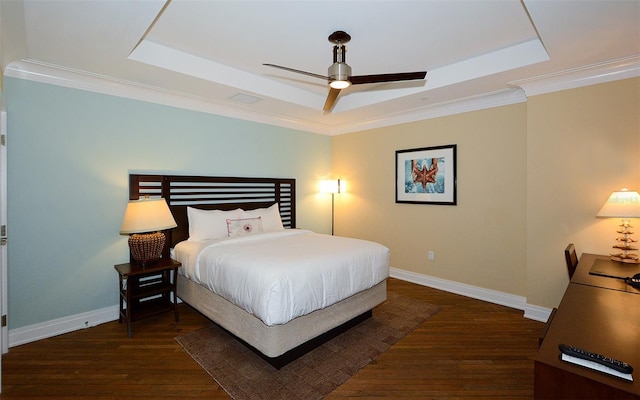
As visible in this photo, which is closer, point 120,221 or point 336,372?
point 336,372

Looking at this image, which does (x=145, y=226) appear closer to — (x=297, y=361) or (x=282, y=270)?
(x=282, y=270)

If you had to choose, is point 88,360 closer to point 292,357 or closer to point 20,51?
point 292,357

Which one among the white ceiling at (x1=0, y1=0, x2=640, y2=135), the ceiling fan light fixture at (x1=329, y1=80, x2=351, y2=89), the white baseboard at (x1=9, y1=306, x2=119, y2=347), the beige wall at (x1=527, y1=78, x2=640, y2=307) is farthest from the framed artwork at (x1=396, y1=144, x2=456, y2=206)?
the white baseboard at (x1=9, y1=306, x2=119, y2=347)

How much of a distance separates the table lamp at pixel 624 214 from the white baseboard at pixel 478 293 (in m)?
0.90

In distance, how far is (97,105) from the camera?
10.2ft

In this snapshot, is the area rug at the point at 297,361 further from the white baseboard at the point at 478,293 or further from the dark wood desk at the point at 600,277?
the dark wood desk at the point at 600,277

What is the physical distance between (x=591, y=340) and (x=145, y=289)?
3.48 meters

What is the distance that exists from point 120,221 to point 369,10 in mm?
3176

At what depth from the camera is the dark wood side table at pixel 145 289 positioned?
288 centimetres

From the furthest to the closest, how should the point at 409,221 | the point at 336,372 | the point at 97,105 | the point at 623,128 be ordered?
the point at 409,221 → the point at 97,105 → the point at 623,128 → the point at 336,372

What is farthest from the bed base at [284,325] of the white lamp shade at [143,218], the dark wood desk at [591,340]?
the dark wood desk at [591,340]

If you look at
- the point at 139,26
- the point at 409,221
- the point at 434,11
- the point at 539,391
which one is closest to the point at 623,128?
the point at 434,11

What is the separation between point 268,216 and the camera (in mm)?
4207

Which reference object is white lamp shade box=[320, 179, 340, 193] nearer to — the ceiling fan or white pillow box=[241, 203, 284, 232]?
white pillow box=[241, 203, 284, 232]
